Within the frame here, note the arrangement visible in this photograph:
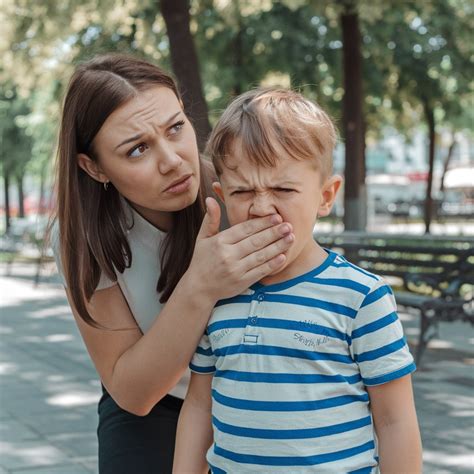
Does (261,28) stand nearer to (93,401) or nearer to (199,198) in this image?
(93,401)

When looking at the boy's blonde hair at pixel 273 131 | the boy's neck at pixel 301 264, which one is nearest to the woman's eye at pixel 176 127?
the boy's blonde hair at pixel 273 131

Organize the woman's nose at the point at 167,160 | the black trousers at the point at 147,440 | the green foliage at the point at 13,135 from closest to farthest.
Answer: the woman's nose at the point at 167,160
the black trousers at the point at 147,440
the green foliage at the point at 13,135

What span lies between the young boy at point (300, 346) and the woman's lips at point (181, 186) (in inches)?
11.2

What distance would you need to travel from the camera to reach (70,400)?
257 inches

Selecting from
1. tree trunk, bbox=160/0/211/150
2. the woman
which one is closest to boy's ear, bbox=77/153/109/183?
the woman

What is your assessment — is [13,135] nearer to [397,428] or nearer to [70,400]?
[70,400]

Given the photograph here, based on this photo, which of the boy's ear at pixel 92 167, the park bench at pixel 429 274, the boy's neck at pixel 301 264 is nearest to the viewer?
the boy's neck at pixel 301 264

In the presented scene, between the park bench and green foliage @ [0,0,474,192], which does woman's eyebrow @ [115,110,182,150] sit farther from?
green foliage @ [0,0,474,192]

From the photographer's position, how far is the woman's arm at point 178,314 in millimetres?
1914

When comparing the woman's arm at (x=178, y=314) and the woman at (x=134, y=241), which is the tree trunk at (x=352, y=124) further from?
the woman's arm at (x=178, y=314)

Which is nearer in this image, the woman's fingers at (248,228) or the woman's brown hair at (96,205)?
the woman's fingers at (248,228)

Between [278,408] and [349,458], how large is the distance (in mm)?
172

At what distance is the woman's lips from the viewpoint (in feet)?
7.35

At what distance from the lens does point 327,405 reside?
1838 millimetres
